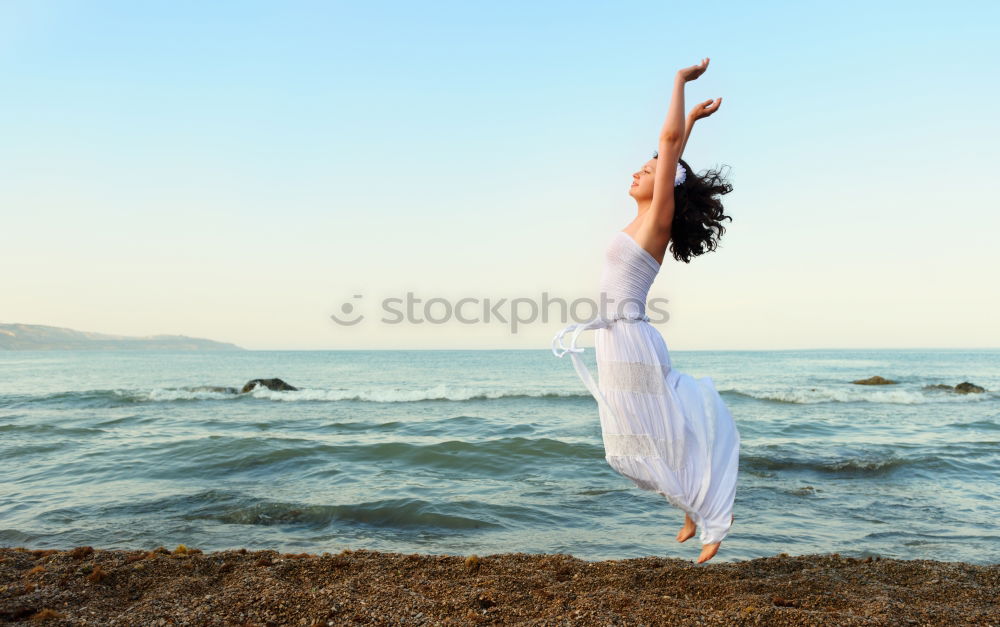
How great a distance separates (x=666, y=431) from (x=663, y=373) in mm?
321

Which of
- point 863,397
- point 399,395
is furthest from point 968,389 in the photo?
point 399,395

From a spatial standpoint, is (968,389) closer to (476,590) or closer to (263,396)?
(263,396)

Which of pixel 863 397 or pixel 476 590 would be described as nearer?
pixel 476 590

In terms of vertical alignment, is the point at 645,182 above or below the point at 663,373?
above

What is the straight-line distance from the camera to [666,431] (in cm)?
364

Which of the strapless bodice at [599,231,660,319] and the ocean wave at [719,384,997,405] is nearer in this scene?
the strapless bodice at [599,231,660,319]

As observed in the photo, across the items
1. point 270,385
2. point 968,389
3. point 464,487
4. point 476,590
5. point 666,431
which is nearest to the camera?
point 666,431

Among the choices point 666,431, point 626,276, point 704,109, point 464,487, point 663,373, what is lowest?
point 464,487

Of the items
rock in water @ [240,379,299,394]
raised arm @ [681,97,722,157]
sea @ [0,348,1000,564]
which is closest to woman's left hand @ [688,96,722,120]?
raised arm @ [681,97,722,157]

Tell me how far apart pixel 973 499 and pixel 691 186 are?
7387mm

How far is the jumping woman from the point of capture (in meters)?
3.59

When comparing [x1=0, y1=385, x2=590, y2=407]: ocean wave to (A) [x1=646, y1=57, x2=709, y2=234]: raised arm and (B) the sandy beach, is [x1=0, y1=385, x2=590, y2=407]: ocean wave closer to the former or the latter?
(B) the sandy beach

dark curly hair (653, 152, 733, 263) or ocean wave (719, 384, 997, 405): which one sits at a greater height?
dark curly hair (653, 152, 733, 263)

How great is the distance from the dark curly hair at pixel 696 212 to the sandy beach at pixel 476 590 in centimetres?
208
